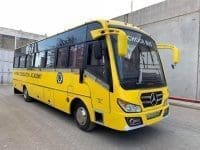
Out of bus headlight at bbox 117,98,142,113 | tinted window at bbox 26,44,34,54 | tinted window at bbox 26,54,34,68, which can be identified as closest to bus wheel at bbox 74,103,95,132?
bus headlight at bbox 117,98,142,113

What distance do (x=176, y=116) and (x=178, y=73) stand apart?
4.66 meters

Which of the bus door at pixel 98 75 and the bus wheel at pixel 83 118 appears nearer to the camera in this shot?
the bus door at pixel 98 75

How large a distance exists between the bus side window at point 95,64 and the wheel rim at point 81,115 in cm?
117

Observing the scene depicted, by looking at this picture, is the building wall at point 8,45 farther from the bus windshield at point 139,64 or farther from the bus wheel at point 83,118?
the bus windshield at point 139,64

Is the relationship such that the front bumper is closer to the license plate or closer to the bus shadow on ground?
the license plate

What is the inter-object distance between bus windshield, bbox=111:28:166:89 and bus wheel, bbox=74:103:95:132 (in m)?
1.67

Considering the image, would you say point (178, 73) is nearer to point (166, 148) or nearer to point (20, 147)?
point (166, 148)

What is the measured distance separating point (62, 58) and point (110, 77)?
293cm

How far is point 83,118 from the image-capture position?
6.66 m

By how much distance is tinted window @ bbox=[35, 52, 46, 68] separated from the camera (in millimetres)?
9755

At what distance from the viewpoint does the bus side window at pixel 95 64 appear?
5.77 metres

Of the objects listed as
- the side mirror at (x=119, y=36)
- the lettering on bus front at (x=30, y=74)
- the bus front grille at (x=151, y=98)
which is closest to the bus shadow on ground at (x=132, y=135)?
the bus front grille at (x=151, y=98)

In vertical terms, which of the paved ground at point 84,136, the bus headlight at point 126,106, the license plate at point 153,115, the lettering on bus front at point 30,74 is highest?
the lettering on bus front at point 30,74

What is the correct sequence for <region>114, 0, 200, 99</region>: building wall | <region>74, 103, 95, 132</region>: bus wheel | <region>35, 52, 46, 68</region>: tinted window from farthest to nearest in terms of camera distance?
<region>114, 0, 200, 99</region>: building wall < <region>35, 52, 46, 68</region>: tinted window < <region>74, 103, 95, 132</region>: bus wheel
